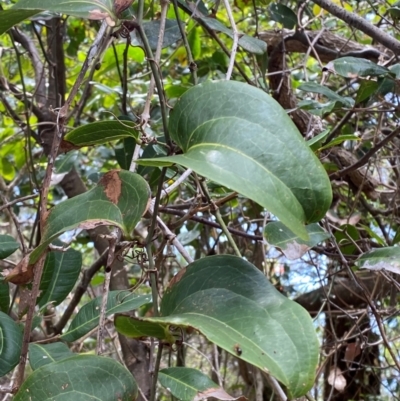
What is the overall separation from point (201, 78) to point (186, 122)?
885 mm

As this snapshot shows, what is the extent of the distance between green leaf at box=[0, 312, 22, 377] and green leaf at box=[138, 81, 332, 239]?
246 millimetres

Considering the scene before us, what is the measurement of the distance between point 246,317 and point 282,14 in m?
0.90

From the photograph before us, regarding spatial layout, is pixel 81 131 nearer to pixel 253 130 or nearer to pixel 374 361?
pixel 253 130

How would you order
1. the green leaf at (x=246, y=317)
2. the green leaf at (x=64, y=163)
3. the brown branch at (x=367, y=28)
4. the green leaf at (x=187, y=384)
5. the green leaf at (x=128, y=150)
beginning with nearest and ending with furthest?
the green leaf at (x=246, y=317) → the green leaf at (x=187, y=384) → the green leaf at (x=128, y=150) → the brown branch at (x=367, y=28) → the green leaf at (x=64, y=163)

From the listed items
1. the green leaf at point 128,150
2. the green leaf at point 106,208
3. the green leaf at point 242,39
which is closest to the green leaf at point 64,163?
the green leaf at point 128,150

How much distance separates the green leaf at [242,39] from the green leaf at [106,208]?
0.44 m

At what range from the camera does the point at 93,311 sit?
1.90 feet

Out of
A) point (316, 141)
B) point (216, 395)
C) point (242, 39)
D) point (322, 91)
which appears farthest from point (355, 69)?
point (216, 395)

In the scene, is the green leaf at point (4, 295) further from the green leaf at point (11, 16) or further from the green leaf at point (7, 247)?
the green leaf at point (11, 16)

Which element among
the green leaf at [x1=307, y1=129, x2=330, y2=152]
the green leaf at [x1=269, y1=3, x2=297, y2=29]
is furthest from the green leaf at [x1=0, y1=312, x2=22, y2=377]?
the green leaf at [x1=269, y1=3, x2=297, y2=29]

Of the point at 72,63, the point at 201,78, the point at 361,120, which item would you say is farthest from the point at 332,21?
the point at 72,63

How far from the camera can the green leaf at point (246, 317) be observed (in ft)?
1.00

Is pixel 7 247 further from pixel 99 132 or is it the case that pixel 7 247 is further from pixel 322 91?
pixel 322 91

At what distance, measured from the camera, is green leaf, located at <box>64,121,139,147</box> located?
17.9 inches
